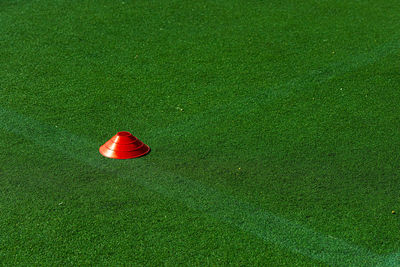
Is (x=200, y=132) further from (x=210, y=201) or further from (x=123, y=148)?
(x=210, y=201)

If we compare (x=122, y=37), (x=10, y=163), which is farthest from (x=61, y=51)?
(x=10, y=163)

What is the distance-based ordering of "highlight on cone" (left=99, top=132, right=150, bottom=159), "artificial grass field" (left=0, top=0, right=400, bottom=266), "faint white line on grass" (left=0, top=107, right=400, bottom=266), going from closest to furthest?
"faint white line on grass" (left=0, top=107, right=400, bottom=266)
"artificial grass field" (left=0, top=0, right=400, bottom=266)
"highlight on cone" (left=99, top=132, right=150, bottom=159)

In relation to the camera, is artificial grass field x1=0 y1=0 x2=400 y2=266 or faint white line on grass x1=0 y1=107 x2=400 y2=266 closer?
faint white line on grass x1=0 y1=107 x2=400 y2=266

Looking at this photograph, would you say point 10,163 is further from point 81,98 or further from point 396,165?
point 396,165

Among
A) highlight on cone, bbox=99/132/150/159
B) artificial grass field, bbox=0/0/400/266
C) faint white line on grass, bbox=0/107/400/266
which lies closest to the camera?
faint white line on grass, bbox=0/107/400/266

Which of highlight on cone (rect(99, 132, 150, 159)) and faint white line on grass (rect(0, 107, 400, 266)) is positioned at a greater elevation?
highlight on cone (rect(99, 132, 150, 159))
